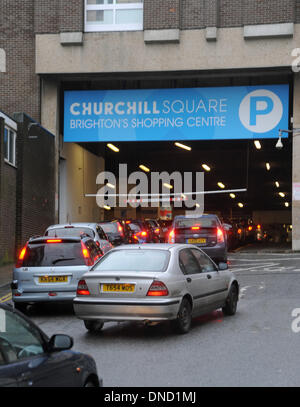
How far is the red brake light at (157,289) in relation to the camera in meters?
9.90

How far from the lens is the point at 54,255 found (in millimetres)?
12680

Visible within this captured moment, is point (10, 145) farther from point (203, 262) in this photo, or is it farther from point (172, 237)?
point (203, 262)

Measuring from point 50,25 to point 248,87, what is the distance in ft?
30.1

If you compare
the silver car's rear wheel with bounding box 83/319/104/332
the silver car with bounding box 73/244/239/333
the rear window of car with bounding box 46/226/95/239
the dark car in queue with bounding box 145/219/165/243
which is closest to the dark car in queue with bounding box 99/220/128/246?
the rear window of car with bounding box 46/226/95/239

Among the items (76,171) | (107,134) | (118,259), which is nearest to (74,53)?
(107,134)

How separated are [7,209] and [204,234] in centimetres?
728

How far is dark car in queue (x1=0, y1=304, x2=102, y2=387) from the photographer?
4312 millimetres

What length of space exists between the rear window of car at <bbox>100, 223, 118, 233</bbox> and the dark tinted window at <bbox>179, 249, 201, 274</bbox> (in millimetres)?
13502

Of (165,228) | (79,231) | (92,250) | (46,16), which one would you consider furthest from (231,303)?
(165,228)

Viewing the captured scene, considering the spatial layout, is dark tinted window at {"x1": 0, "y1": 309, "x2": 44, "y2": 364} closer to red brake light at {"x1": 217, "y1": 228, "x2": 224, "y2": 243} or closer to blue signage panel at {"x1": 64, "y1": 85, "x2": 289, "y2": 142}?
red brake light at {"x1": 217, "y1": 228, "x2": 224, "y2": 243}

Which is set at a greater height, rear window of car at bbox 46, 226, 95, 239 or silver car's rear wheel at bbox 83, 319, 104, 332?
rear window of car at bbox 46, 226, 95, 239

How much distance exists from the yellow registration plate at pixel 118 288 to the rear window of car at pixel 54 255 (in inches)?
96.0

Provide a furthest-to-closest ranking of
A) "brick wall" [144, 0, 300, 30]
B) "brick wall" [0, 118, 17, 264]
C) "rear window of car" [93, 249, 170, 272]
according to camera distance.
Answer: "brick wall" [144, 0, 300, 30] → "brick wall" [0, 118, 17, 264] → "rear window of car" [93, 249, 170, 272]

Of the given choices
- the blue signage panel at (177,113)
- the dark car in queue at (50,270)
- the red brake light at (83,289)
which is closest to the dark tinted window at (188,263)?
the red brake light at (83,289)
